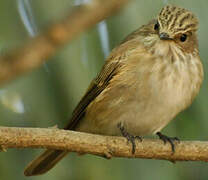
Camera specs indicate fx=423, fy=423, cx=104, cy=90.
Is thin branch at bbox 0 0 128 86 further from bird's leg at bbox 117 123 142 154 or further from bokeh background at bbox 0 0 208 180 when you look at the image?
bird's leg at bbox 117 123 142 154

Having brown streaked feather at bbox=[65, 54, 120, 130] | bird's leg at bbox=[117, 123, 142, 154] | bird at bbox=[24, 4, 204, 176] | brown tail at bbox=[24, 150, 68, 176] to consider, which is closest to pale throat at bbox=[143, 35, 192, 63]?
bird at bbox=[24, 4, 204, 176]

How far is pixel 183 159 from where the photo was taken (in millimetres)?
3088

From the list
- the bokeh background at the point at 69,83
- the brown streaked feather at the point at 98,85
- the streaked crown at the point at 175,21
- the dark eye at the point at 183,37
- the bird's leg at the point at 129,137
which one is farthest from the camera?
the brown streaked feather at the point at 98,85

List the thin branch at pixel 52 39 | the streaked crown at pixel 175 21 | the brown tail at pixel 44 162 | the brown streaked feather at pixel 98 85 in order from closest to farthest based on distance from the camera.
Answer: the thin branch at pixel 52 39, the brown tail at pixel 44 162, the streaked crown at pixel 175 21, the brown streaked feather at pixel 98 85

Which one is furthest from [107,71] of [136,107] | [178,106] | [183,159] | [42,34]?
[42,34]

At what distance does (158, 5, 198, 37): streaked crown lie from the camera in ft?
10.8

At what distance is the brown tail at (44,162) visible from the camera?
3174mm

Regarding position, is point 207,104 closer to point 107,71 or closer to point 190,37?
point 190,37

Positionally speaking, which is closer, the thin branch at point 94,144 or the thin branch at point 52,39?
the thin branch at point 52,39

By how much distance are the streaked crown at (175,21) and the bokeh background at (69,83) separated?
21.2 inches

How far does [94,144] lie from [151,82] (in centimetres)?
91

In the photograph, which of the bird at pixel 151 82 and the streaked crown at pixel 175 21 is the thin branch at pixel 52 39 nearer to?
the streaked crown at pixel 175 21

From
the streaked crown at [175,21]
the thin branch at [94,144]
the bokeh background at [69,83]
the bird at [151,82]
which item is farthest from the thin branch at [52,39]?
the bird at [151,82]

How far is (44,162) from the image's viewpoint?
3484 millimetres
